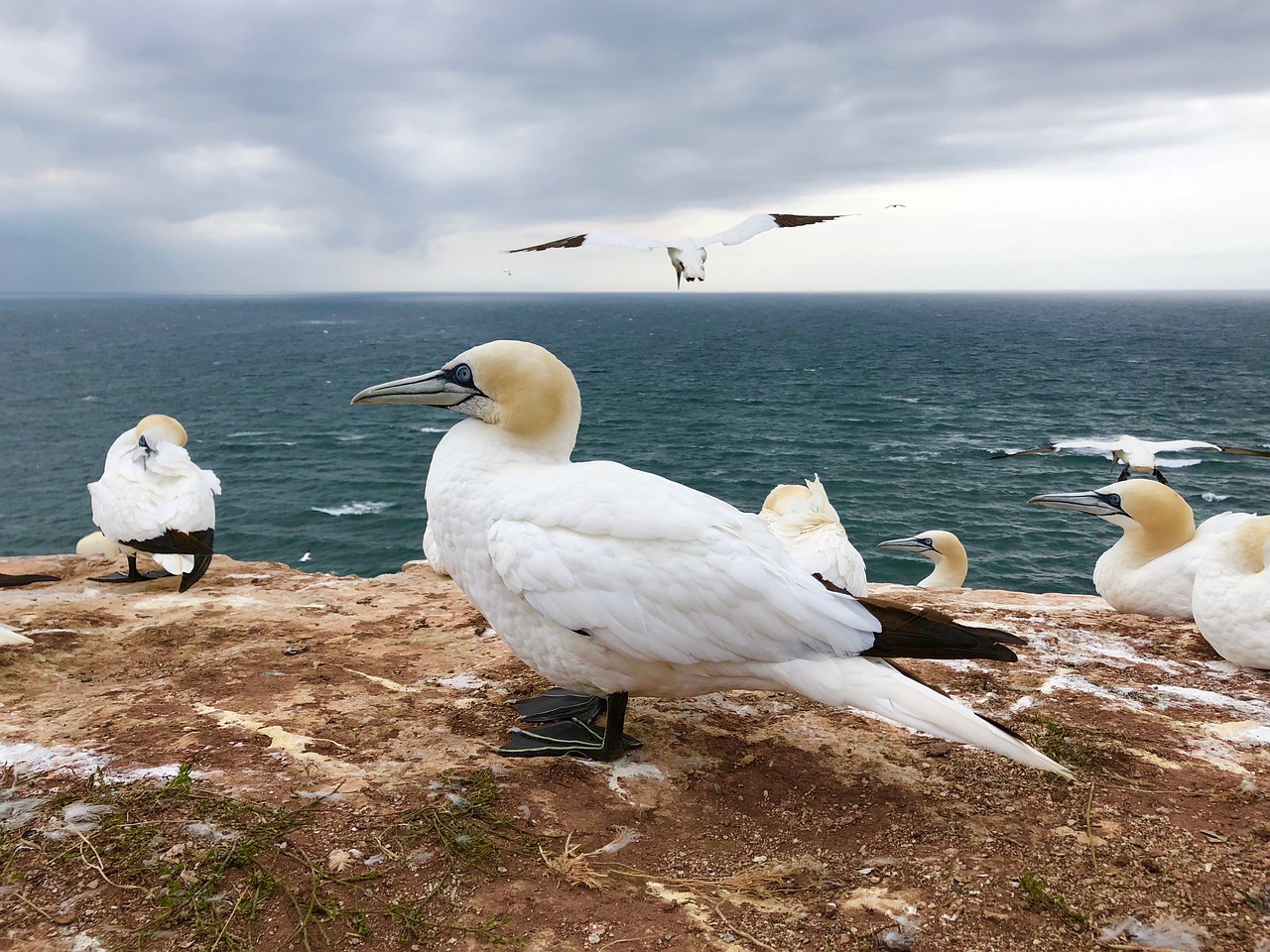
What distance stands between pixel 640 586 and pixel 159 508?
6.09 m

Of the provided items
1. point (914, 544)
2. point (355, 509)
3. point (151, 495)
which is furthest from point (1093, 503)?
point (355, 509)

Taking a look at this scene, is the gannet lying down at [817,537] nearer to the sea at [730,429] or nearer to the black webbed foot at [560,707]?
the black webbed foot at [560,707]

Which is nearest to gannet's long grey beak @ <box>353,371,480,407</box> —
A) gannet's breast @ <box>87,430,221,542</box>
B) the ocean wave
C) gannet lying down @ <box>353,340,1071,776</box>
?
gannet lying down @ <box>353,340,1071,776</box>

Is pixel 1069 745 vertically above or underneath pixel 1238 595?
underneath

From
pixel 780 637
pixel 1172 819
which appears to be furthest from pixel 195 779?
pixel 1172 819

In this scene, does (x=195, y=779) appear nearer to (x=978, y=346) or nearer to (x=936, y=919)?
(x=936, y=919)

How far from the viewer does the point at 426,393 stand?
11.3ft

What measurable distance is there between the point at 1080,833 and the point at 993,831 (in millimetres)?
269

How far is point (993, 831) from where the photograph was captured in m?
2.71

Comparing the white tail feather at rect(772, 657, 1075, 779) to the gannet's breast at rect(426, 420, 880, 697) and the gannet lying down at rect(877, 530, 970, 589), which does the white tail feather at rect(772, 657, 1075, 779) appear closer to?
the gannet's breast at rect(426, 420, 880, 697)

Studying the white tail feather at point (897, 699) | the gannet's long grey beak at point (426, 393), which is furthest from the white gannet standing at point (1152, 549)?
the gannet's long grey beak at point (426, 393)

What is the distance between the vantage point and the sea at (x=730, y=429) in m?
21.5

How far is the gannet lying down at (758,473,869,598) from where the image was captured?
6230 mm

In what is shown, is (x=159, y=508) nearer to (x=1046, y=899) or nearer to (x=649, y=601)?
(x=649, y=601)
